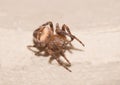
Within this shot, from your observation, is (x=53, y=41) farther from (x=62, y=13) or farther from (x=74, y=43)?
(x=62, y=13)

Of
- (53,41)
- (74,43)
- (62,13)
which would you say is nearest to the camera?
(53,41)

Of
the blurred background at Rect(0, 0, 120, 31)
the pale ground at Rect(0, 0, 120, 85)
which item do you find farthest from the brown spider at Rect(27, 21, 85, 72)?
the blurred background at Rect(0, 0, 120, 31)

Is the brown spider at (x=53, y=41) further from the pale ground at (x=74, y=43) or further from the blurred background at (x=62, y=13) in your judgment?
the blurred background at (x=62, y=13)

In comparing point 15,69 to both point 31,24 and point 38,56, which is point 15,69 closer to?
point 38,56

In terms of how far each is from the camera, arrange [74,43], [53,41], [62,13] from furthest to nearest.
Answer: [62,13] < [74,43] < [53,41]

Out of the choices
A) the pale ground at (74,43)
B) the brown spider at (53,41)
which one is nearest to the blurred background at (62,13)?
the pale ground at (74,43)

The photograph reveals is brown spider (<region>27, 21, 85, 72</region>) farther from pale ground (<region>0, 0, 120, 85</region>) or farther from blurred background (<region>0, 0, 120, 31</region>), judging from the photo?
blurred background (<region>0, 0, 120, 31</region>)

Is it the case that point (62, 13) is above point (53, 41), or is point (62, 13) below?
above

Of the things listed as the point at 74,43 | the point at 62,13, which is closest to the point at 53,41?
the point at 74,43

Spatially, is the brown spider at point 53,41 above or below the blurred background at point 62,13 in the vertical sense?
below
